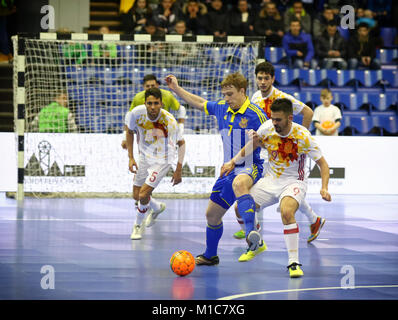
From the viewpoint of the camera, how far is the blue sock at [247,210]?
5838 mm

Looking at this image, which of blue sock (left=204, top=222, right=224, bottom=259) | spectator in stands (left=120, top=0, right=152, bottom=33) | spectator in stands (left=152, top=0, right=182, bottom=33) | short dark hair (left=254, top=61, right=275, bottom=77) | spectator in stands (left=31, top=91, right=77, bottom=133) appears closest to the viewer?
blue sock (left=204, top=222, right=224, bottom=259)

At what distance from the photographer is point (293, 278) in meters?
5.68

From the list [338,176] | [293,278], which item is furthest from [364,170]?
[293,278]

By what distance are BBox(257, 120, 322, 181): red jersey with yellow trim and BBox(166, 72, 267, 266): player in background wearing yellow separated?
193mm

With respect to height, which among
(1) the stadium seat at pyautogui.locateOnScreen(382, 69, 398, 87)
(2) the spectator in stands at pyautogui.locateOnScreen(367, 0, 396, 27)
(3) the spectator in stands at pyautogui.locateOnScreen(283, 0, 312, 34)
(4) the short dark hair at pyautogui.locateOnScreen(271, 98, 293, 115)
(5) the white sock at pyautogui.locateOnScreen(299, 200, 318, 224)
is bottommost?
(5) the white sock at pyautogui.locateOnScreen(299, 200, 318, 224)

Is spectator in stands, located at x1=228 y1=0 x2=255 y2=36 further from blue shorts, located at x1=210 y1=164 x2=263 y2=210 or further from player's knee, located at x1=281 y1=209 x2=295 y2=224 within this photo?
player's knee, located at x1=281 y1=209 x2=295 y2=224

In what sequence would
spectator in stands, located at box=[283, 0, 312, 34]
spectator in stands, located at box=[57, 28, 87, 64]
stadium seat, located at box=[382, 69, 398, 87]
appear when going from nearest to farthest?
spectator in stands, located at box=[57, 28, 87, 64], spectator in stands, located at box=[283, 0, 312, 34], stadium seat, located at box=[382, 69, 398, 87]

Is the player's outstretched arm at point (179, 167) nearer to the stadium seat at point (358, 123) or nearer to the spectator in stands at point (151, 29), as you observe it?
the spectator in stands at point (151, 29)

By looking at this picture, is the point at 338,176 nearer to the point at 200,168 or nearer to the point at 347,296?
the point at 200,168

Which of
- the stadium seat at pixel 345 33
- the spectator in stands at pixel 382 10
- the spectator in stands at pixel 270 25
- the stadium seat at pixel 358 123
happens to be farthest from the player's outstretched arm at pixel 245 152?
the spectator in stands at pixel 382 10

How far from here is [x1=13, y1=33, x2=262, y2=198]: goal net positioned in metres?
10.9

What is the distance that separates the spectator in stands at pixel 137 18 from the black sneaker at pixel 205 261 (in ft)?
27.8

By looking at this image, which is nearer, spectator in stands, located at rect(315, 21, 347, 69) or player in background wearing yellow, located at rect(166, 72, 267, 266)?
player in background wearing yellow, located at rect(166, 72, 267, 266)

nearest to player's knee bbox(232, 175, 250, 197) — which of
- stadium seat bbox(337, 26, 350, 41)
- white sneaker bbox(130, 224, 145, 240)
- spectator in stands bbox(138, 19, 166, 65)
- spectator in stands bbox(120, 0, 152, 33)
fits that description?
white sneaker bbox(130, 224, 145, 240)
